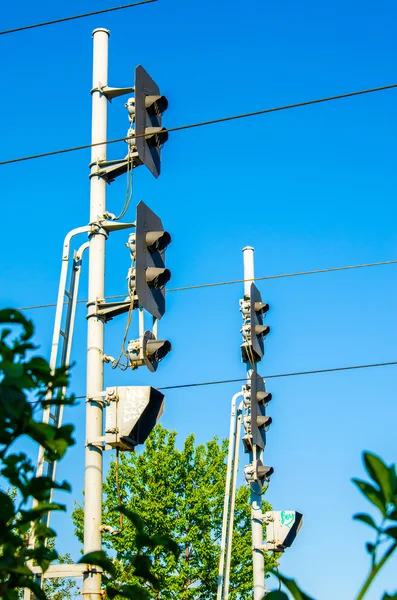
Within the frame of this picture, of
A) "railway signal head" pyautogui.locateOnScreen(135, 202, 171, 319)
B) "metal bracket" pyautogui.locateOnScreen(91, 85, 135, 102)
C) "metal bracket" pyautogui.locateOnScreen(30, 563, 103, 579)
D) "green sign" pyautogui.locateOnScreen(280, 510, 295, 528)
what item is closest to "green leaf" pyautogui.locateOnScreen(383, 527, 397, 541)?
"metal bracket" pyautogui.locateOnScreen(30, 563, 103, 579)

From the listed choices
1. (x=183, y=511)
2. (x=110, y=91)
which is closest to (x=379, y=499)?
(x=110, y=91)

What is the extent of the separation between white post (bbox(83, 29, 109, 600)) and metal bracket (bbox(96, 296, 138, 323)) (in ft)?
0.18

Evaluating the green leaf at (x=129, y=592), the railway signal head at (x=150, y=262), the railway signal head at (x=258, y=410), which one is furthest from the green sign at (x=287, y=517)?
the green leaf at (x=129, y=592)

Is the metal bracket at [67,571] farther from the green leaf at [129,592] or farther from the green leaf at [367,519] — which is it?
the green leaf at [367,519]

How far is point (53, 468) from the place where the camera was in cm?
823

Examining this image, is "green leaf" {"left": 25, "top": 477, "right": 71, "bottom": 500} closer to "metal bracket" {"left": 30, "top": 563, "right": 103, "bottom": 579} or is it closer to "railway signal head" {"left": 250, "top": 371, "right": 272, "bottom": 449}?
"metal bracket" {"left": 30, "top": 563, "right": 103, "bottom": 579}

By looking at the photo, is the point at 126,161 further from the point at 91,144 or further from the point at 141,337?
the point at 141,337

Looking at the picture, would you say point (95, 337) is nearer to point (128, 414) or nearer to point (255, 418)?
point (128, 414)

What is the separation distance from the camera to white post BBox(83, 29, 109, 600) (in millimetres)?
8508

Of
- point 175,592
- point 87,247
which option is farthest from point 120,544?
point 87,247

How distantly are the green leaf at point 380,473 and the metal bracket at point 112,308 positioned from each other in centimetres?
756

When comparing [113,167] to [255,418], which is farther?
[255,418]

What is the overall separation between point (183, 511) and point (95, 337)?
Answer: 78.0ft

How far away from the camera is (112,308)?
356 inches
